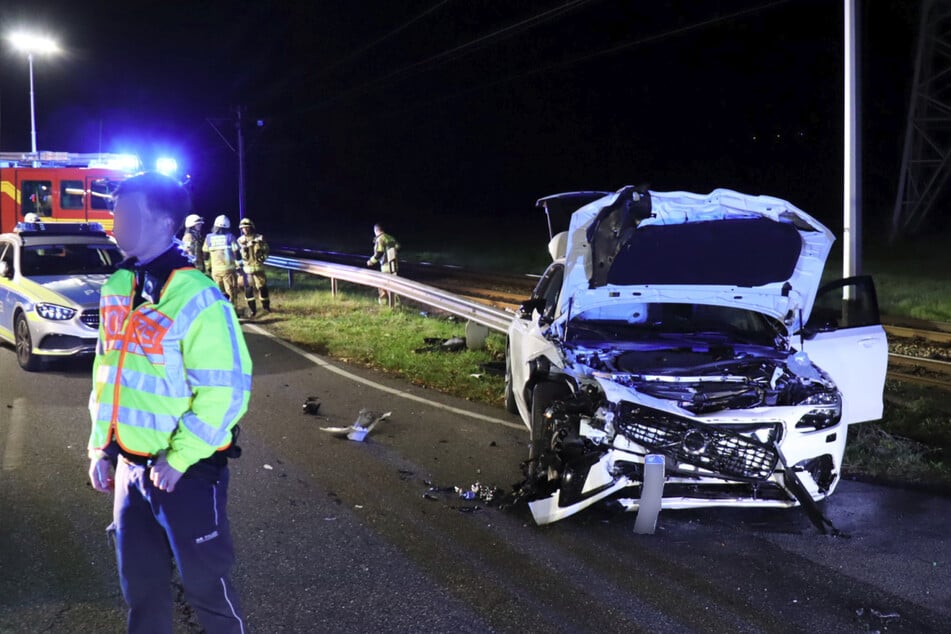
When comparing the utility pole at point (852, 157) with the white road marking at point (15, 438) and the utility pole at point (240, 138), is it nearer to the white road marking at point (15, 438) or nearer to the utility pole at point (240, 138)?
the white road marking at point (15, 438)

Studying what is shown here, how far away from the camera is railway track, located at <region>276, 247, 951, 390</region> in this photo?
1054cm

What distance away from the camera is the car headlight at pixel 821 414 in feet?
17.9

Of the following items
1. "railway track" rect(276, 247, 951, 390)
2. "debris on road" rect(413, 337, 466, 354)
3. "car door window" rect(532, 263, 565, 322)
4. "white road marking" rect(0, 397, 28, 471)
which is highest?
"car door window" rect(532, 263, 565, 322)

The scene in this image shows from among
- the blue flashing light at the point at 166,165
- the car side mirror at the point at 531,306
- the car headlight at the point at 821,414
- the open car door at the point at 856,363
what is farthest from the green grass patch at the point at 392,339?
the blue flashing light at the point at 166,165

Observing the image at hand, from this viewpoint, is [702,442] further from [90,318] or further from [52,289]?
[52,289]

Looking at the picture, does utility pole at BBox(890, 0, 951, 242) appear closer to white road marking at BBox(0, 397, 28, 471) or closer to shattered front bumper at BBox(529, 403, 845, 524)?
shattered front bumper at BBox(529, 403, 845, 524)

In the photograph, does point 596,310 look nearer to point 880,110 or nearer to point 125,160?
point 125,160

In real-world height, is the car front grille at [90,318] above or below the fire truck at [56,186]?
below

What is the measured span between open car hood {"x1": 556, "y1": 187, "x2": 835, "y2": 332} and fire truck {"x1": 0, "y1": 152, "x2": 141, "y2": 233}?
1844cm

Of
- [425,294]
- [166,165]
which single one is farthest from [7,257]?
[166,165]

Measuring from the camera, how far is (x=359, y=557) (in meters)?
5.03

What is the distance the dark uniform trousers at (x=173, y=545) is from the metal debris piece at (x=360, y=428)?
449cm

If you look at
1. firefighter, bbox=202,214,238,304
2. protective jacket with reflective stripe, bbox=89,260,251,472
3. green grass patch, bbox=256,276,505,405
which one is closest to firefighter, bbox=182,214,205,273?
firefighter, bbox=202,214,238,304

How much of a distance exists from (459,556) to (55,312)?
7.09 m
